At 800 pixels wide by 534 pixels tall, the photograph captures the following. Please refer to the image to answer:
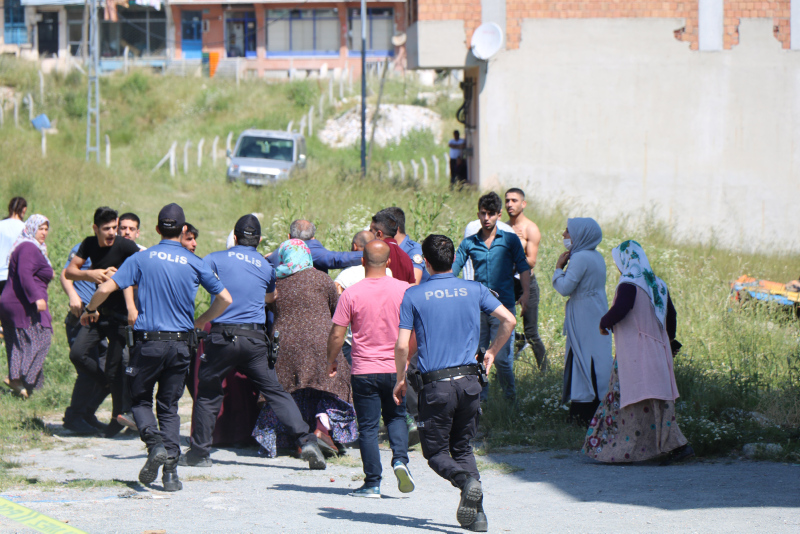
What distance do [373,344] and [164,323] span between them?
4.99 ft

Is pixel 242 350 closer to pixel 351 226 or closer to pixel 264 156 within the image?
pixel 351 226

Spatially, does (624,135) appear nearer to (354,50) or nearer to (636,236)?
(636,236)

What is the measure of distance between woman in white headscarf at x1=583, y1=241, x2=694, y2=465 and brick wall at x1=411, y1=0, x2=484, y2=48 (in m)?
Result: 12.2

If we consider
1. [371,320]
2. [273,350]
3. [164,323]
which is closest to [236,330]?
[273,350]

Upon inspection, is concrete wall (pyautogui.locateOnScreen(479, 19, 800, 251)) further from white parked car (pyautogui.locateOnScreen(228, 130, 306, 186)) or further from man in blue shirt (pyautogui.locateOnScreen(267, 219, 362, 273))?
man in blue shirt (pyautogui.locateOnScreen(267, 219, 362, 273))

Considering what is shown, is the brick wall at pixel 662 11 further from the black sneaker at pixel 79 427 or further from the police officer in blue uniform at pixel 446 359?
the police officer in blue uniform at pixel 446 359

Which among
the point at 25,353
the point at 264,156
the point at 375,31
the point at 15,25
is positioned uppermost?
the point at 15,25

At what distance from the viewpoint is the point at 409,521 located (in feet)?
17.1

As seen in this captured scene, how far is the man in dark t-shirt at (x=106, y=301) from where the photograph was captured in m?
7.38

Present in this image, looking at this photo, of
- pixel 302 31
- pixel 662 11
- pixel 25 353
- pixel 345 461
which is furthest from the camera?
pixel 302 31

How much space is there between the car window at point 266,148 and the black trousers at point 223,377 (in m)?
17.1

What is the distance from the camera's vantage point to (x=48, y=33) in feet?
163

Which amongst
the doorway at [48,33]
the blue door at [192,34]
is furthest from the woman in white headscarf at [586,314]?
the doorway at [48,33]

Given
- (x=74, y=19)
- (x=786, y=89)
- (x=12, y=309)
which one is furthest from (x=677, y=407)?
(x=74, y=19)
